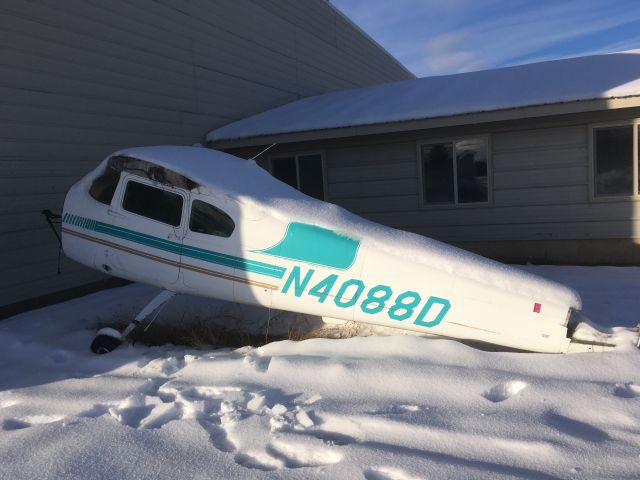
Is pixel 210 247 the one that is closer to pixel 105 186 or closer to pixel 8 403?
pixel 105 186

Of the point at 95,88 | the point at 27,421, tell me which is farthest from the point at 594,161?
the point at 27,421

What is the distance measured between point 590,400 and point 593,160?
6.61 m

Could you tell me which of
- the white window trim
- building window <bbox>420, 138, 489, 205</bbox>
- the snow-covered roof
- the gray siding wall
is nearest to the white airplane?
the gray siding wall

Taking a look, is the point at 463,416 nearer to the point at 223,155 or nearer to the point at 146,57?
the point at 223,155

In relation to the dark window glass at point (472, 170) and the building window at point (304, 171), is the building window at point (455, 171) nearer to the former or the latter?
the dark window glass at point (472, 170)

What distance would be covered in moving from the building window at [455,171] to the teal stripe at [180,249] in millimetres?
5972

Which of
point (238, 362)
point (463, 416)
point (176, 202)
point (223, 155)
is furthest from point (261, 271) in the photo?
point (463, 416)

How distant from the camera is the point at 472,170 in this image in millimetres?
9875

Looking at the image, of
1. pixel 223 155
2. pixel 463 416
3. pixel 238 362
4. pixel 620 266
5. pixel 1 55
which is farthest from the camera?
pixel 620 266

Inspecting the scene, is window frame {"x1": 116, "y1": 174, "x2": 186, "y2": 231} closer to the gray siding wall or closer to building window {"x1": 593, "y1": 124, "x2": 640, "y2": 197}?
the gray siding wall

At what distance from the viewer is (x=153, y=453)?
3262 millimetres

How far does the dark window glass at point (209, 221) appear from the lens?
527cm

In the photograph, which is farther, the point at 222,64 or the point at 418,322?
the point at 222,64

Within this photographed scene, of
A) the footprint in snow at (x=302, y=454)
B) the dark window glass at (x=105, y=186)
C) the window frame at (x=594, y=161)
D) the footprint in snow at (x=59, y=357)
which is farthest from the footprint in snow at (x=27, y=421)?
the window frame at (x=594, y=161)
